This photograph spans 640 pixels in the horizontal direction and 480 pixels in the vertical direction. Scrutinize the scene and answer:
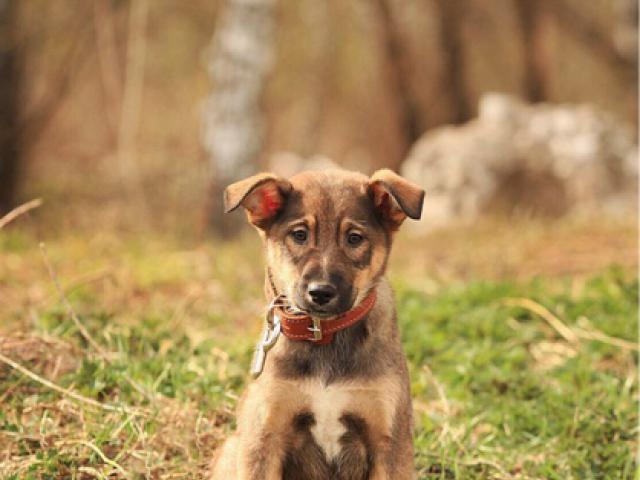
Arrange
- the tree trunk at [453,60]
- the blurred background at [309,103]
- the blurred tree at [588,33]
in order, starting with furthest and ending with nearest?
the blurred tree at [588,33], the tree trunk at [453,60], the blurred background at [309,103]

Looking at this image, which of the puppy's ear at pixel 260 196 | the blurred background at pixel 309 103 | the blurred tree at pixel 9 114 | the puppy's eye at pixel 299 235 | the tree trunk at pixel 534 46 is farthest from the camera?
the tree trunk at pixel 534 46

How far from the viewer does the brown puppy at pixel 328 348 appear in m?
3.83

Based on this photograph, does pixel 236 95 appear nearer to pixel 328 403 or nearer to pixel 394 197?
pixel 394 197

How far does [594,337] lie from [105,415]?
342 centimetres

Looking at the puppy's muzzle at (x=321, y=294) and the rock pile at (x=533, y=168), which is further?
the rock pile at (x=533, y=168)

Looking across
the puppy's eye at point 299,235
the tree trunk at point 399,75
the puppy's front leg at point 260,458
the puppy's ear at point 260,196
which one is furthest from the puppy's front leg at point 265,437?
the tree trunk at point 399,75

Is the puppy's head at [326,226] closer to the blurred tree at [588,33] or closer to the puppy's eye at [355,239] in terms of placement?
the puppy's eye at [355,239]

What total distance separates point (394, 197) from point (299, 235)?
0.46 meters

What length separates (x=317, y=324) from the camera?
393 centimetres

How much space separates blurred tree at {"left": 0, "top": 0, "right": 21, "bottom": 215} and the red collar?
8480 millimetres

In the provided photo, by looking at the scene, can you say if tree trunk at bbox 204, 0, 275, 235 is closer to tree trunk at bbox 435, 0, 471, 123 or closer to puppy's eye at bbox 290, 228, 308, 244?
tree trunk at bbox 435, 0, 471, 123

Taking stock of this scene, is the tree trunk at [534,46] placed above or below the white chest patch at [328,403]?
above

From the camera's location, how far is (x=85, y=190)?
1369 centimetres

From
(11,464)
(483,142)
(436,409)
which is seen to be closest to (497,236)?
(483,142)
